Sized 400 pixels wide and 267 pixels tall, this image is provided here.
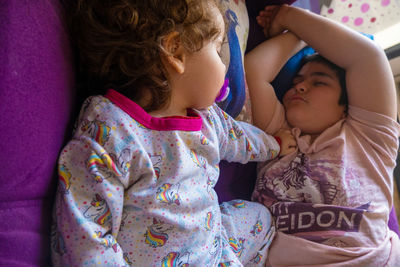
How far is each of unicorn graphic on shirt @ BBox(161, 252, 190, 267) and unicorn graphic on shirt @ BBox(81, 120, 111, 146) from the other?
0.28 m

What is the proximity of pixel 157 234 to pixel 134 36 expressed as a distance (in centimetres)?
42

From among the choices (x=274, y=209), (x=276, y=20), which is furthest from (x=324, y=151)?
(x=276, y=20)

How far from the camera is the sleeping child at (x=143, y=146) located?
53 centimetres

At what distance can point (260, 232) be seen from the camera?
83 cm

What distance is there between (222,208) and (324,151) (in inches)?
14.6

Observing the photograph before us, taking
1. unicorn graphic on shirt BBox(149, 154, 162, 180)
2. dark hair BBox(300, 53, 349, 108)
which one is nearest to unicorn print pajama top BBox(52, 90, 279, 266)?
unicorn graphic on shirt BBox(149, 154, 162, 180)

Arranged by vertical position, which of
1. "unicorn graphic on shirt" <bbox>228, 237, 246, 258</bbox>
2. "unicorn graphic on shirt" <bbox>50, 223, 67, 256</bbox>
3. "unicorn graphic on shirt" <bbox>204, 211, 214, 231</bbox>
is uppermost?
"unicorn graphic on shirt" <bbox>50, 223, 67, 256</bbox>

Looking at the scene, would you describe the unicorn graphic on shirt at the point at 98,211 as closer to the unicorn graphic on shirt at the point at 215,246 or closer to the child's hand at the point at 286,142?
the unicorn graphic on shirt at the point at 215,246

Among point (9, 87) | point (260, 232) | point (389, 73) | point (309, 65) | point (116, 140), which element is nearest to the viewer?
point (9, 87)

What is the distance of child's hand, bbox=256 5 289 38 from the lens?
1087 mm

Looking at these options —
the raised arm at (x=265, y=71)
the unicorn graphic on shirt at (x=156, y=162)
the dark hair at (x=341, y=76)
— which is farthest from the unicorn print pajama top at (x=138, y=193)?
the dark hair at (x=341, y=76)

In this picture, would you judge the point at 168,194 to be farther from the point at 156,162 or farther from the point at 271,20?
the point at 271,20

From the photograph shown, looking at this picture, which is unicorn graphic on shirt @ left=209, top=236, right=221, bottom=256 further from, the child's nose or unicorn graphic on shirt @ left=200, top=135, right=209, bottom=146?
the child's nose

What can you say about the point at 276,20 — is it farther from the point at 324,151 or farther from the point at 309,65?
the point at 324,151
